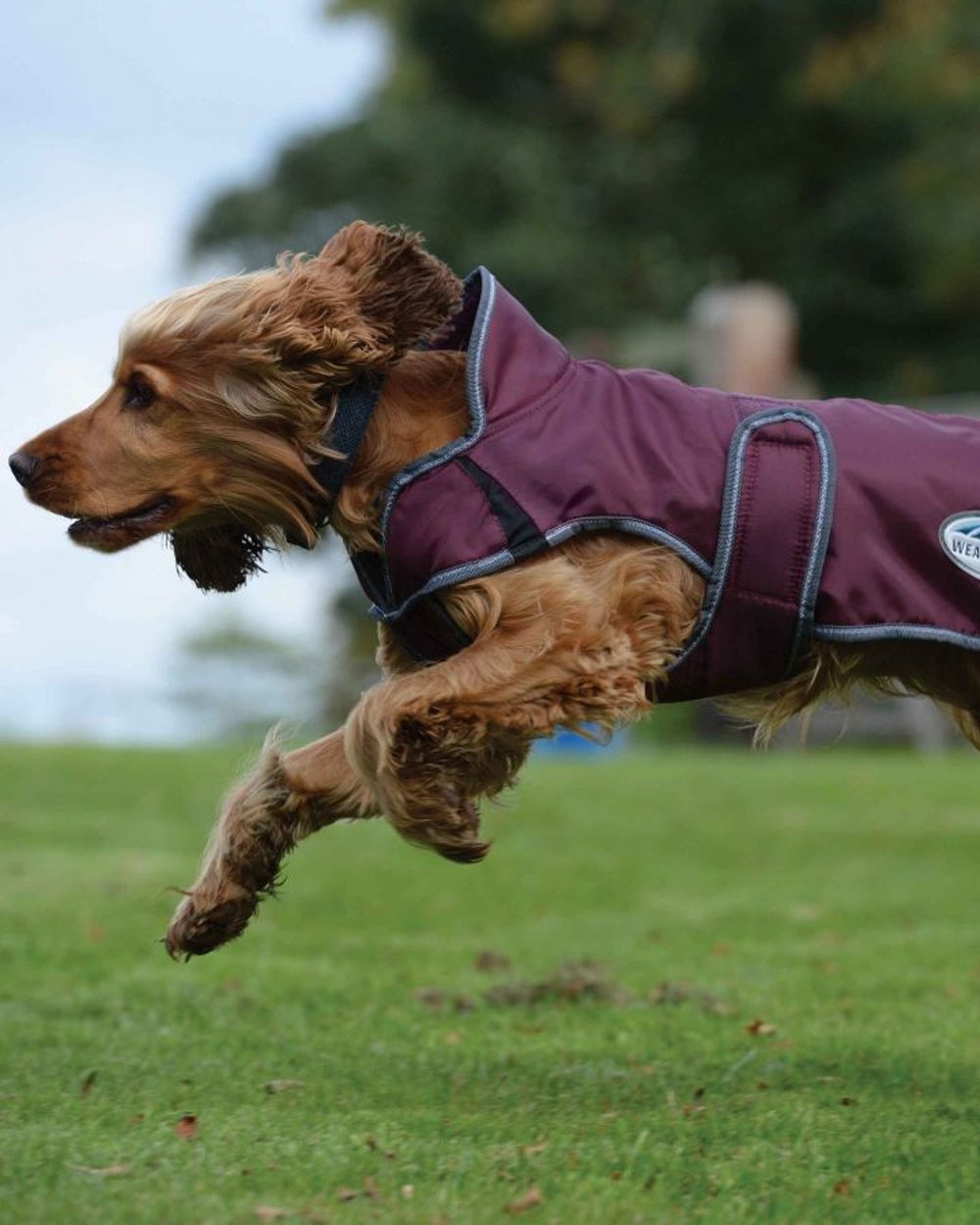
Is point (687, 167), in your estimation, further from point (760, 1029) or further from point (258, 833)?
point (258, 833)

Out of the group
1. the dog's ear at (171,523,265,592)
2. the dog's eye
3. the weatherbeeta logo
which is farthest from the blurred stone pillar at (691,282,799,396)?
the dog's eye

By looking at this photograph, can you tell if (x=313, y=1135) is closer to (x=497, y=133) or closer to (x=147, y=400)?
(x=147, y=400)

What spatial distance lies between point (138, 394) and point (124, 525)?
33 centimetres

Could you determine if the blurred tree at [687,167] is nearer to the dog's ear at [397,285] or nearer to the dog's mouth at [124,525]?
the dog's ear at [397,285]

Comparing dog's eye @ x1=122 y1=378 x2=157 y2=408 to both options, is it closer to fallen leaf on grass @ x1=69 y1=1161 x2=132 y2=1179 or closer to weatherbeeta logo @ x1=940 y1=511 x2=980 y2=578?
fallen leaf on grass @ x1=69 y1=1161 x2=132 y2=1179

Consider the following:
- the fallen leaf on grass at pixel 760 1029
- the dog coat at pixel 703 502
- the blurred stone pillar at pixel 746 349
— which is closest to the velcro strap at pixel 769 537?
the dog coat at pixel 703 502

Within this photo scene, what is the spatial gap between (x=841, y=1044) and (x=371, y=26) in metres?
34.7

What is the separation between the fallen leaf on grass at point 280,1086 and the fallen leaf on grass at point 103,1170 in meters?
1.03

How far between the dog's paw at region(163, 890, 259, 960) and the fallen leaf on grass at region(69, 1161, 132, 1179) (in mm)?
692

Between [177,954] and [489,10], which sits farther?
[489,10]

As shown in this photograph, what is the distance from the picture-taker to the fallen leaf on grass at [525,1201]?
4.14 meters

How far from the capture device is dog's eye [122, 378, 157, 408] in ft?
16.0

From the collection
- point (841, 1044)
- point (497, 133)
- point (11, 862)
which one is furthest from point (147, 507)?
point (497, 133)

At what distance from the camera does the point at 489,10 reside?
3334 cm
